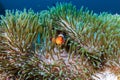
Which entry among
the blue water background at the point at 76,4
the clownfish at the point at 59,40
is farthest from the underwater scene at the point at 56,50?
the blue water background at the point at 76,4

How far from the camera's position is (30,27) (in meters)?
2.38

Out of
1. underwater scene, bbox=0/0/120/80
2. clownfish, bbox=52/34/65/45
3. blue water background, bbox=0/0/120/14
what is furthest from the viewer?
blue water background, bbox=0/0/120/14

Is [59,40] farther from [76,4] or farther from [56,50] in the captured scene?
[76,4]

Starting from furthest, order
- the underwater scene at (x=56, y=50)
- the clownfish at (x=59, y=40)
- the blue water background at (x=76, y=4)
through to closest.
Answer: the blue water background at (x=76, y=4) → the clownfish at (x=59, y=40) → the underwater scene at (x=56, y=50)

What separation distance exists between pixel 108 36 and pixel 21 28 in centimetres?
81

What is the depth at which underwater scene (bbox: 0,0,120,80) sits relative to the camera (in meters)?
2.20

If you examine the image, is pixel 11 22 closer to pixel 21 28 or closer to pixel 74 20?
pixel 21 28

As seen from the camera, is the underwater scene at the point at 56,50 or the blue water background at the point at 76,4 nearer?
the underwater scene at the point at 56,50

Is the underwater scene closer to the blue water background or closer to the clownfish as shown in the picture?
the clownfish

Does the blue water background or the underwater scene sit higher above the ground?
the blue water background

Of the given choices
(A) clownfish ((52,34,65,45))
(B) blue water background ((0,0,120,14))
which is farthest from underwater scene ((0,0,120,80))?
(B) blue water background ((0,0,120,14))

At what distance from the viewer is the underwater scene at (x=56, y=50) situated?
7.23ft

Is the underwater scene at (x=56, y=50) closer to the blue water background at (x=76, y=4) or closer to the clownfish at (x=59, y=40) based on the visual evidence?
the clownfish at (x=59, y=40)

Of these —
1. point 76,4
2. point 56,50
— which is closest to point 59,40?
point 56,50
